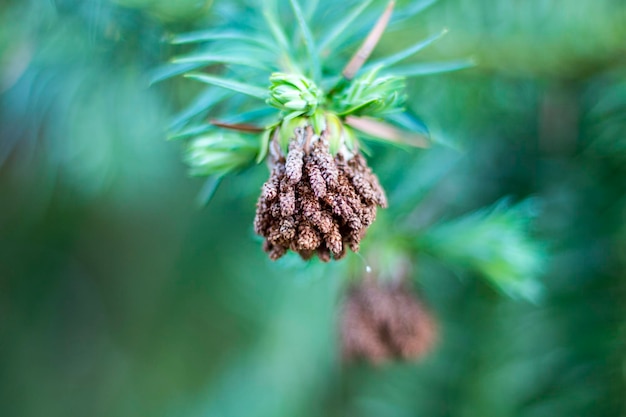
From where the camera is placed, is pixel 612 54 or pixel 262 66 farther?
pixel 612 54

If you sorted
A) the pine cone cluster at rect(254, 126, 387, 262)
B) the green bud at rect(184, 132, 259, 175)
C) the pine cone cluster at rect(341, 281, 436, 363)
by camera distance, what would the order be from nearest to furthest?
the pine cone cluster at rect(254, 126, 387, 262) < the green bud at rect(184, 132, 259, 175) < the pine cone cluster at rect(341, 281, 436, 363)

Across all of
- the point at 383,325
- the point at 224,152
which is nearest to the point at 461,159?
the point at 383,325

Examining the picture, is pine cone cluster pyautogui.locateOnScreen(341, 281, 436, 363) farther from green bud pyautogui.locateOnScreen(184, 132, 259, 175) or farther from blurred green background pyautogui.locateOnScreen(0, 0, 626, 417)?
green bud pyautogui.locateOnScreen(184, 132, 259, 175)

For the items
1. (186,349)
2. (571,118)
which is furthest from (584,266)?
(186,349)

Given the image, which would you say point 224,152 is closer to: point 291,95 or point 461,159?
point 291,95

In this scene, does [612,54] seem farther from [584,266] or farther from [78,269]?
[78,269]

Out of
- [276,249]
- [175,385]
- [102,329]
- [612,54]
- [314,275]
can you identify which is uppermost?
[612,54]

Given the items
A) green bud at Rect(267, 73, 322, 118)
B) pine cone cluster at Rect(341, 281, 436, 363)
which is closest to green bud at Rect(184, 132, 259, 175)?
green bud at Rect(267, 73, 322, 118)

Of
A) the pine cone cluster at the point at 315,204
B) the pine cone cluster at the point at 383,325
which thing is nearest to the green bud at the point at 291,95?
the pine cone cluster at the point at 315,204
